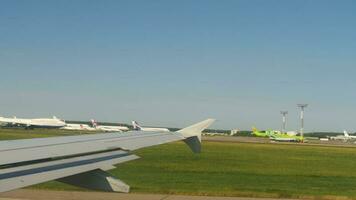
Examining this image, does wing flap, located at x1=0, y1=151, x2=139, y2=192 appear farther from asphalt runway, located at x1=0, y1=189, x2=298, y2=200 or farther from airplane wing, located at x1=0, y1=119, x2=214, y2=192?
asphalt runway, located at x1=0, y1=189, x2=298, y2=200

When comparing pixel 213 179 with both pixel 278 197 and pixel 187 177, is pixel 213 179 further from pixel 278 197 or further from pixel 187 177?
pixel 278 197

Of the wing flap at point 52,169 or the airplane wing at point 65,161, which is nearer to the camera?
the wing flap at point 52,169

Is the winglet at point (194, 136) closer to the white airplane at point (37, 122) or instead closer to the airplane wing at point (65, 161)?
the airplane wing at point (65, 161)

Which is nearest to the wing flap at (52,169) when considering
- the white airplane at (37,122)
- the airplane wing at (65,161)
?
the airplane wing at (65,161)

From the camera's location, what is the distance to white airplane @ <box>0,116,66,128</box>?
118938mm

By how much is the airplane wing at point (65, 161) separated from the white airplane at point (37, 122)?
115975mm

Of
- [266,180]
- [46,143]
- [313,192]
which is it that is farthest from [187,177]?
[46,143]

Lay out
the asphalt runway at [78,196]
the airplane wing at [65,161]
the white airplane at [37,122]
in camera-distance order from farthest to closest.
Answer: the white airplane at [37,122], the asphalt runway at [78,196], the airplane wing at [65,161]

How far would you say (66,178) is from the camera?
5.16 m

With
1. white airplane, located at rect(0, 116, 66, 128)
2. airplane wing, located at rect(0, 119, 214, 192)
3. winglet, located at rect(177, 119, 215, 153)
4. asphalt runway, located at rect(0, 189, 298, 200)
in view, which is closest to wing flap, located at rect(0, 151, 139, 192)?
airplane wing, located at rect(0, 119, 214, 192)

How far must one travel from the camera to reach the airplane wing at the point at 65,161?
4527 mm

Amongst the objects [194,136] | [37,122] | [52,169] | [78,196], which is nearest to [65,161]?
[52,169]

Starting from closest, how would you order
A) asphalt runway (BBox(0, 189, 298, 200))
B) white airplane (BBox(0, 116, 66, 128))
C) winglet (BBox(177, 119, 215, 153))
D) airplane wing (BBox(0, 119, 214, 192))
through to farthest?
airplane wing (BBox(0, 119, 214, 192)) → winglet (BBox(177, 119, 215, 153)) → asphalt runway (BBox(0, 189, 298, 200)) → white airplane (BBox(0, 116, 66, 128))

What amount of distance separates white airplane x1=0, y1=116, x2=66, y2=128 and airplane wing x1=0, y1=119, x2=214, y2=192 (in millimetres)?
115975
